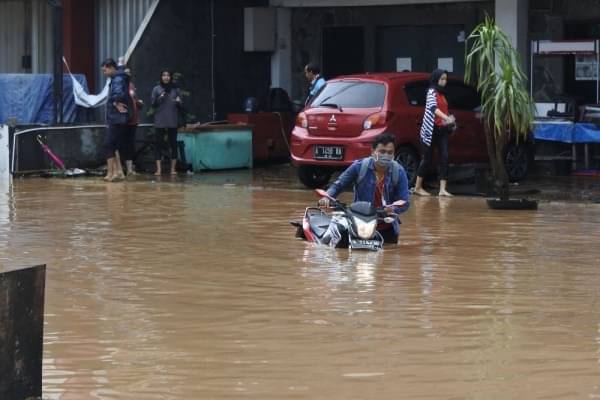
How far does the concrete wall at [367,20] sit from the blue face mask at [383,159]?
10.7 metres

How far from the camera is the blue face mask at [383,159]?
12.3m

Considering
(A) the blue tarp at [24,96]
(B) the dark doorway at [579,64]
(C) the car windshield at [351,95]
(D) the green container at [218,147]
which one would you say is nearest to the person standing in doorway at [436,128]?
(C) the car windshield at [351,95]

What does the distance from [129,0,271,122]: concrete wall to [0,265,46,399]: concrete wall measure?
16.7m

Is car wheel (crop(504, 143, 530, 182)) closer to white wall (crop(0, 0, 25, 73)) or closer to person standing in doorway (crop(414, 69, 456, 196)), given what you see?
person standing in doorway (crop(414, 69, 456, 196))

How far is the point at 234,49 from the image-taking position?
81.1ft

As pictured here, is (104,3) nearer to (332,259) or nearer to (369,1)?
(369,1)

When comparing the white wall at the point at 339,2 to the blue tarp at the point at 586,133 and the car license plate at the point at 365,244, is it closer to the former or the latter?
the blue tarp at the point at 586,133

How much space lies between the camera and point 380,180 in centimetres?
1245

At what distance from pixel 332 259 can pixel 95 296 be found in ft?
8.20

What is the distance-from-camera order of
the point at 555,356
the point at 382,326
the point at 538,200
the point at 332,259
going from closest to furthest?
the point at 555,356
the point at 382,326
the point at 332,259
the point at 538,200

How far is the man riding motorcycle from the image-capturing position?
40.6ft

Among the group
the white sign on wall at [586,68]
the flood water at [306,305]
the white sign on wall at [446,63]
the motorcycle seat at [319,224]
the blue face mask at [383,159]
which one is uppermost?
the white sign on wall at [446,63]

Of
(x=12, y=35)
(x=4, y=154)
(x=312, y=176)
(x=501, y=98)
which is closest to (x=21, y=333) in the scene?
(x=501, y=98)

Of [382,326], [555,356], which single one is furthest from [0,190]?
[555,356]
